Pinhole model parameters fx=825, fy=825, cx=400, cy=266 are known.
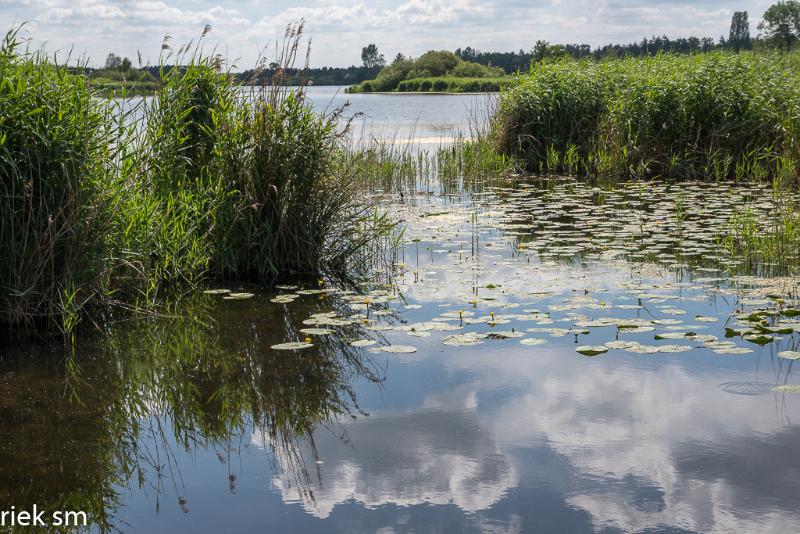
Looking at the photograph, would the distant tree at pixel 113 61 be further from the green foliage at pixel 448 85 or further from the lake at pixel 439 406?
the green foliage at pixel 448 85

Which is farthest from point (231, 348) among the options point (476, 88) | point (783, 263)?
point (476, 88)

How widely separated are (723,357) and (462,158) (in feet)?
36.2

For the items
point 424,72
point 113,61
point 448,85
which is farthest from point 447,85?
point 113,61

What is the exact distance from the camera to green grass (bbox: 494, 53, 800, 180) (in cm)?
1252

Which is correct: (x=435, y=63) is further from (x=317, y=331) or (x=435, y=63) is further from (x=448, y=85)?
(x=317, y=331)

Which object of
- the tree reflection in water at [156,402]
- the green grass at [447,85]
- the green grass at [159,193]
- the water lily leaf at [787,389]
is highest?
the green grass at [447,85]

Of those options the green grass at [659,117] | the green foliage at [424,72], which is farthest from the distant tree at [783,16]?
the green grass at [659,117]

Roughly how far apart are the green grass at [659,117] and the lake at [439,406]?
6.01 metres

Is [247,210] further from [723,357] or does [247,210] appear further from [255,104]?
[723,357]

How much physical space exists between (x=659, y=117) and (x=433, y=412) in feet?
33.1

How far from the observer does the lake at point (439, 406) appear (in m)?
3.28

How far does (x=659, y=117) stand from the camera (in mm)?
13000

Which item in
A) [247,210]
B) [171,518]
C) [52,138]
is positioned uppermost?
[52,138]

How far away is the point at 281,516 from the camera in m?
3.21
